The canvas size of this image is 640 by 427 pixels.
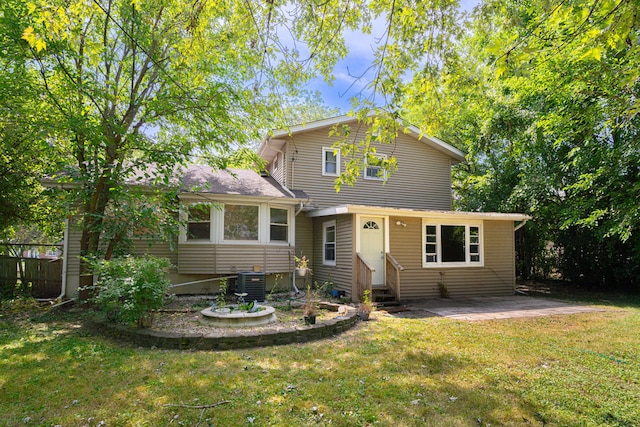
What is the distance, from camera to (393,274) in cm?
991

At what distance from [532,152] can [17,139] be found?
17236 mm

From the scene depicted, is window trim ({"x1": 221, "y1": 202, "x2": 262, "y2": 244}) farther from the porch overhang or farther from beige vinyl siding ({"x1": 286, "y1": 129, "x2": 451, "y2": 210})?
the porch overhang

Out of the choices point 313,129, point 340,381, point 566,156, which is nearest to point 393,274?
point 313,129

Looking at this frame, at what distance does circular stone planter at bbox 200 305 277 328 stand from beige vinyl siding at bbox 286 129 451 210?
595cm

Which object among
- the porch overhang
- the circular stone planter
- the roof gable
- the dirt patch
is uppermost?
the roof gable

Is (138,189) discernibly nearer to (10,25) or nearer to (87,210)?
(87,210)

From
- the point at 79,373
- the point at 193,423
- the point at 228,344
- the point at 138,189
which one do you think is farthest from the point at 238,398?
the point at 138,189

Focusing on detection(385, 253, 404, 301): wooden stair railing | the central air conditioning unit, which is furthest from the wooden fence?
detection(385, 253, 404, 301): wooden stair railing

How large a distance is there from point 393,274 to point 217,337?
18.7ft

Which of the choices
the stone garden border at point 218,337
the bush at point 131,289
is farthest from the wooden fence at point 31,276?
the stone garden border at point 218,337

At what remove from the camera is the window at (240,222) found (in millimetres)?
10614

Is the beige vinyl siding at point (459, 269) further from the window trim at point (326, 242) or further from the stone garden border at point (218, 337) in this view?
the stone garden border at point (218, 337)

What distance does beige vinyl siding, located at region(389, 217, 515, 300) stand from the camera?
34.8 feet

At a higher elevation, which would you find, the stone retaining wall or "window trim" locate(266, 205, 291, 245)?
"window trim" locate(266, 205, 291, 245)
